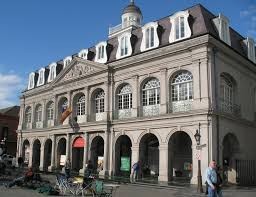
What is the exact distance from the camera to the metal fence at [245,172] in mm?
26406

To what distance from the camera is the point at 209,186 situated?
12.6 m

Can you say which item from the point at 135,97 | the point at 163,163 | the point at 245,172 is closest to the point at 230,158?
the point at 245,172

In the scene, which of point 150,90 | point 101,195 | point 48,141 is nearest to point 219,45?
point 150,90

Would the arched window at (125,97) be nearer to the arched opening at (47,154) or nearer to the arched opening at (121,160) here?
the arched opening at (121,160)

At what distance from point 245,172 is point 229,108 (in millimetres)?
5144

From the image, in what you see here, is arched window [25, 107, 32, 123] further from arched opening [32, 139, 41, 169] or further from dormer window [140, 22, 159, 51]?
dormer window [140, 22, 159, 51]

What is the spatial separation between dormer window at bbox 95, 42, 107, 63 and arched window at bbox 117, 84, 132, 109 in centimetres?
420

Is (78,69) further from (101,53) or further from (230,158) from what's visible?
(230,158)

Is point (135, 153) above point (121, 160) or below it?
above

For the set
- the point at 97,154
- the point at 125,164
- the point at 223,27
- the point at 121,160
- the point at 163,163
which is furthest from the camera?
the point at 97,154

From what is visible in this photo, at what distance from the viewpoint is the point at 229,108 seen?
1070 inches

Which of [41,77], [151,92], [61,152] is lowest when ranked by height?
[61,152]

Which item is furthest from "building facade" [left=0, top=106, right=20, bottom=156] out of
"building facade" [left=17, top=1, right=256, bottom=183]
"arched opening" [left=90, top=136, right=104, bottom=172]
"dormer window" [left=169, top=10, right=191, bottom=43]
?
"dormer window" [left=169, top=10, right=191, bottom=43]

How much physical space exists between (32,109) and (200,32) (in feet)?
84.4
